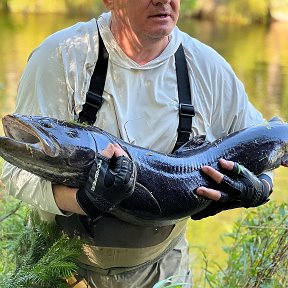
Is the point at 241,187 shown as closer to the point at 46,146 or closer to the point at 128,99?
the point at 128,99

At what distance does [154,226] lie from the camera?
8.33ft

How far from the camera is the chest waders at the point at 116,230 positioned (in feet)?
8.27

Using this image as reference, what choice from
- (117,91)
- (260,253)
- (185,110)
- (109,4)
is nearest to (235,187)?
(185,110)

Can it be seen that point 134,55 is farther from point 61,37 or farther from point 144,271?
point 144,271

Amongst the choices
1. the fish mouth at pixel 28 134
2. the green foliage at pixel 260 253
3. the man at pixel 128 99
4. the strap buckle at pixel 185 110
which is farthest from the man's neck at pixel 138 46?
the green foliage at pixel 260 253

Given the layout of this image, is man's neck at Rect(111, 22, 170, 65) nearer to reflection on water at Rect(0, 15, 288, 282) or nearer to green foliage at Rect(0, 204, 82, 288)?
green foliage at Rect(0, 204, 82, 288)

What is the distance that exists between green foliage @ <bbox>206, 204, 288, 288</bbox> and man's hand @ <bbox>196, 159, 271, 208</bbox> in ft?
2.23

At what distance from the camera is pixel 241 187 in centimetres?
243

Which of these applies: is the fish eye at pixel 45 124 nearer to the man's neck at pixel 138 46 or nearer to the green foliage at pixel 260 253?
the man's neck at pixel 138 46

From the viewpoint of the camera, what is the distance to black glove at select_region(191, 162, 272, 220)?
243 cm

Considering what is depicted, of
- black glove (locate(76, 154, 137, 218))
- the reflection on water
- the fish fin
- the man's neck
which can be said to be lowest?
the reflection on water

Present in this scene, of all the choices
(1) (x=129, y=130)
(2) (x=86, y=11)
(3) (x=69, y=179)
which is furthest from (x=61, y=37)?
(2) (x=86, y=11)

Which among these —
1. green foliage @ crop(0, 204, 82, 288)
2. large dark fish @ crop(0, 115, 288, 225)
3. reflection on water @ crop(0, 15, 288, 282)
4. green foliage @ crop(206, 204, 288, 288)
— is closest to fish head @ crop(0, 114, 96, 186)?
large dark fish @ crop(0, 115, 288, 225)

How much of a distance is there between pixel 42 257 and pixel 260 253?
1600mm
